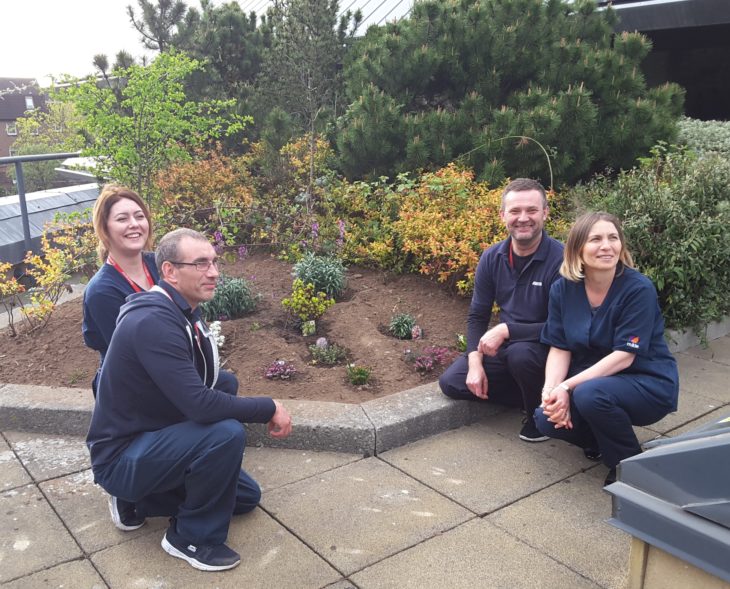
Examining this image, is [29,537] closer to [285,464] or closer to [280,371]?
[285,464]

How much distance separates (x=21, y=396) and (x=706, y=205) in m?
4.98

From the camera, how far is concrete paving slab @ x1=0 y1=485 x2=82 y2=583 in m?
2.71

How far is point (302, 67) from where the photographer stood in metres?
8.58

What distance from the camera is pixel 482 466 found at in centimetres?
344

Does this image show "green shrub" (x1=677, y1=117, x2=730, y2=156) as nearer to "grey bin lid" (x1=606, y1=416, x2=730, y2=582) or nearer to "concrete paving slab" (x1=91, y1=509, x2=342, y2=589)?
"grey bin lid" (x1=606, y1=416, x2=730, y2=582)

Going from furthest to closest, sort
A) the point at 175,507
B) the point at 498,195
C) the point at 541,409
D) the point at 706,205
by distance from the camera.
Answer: the point at 498,195
the point at 706,205
the point at 541,409
the point at 175,507

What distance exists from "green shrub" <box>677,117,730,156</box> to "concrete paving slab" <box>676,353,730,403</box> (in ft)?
11.0

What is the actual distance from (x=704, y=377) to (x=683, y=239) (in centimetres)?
100

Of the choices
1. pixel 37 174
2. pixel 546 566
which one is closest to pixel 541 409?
pixel 546 566

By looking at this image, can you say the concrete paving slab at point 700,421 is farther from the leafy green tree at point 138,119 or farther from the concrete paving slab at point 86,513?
the leafy green tree at point 138,119

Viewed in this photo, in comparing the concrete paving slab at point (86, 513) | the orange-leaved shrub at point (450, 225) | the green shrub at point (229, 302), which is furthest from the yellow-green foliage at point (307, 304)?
the concrete paving slab at point (86, 513)

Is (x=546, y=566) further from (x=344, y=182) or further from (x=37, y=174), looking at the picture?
(x=37, y=174)

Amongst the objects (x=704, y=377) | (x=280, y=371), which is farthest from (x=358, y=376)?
(x=704, y=377)

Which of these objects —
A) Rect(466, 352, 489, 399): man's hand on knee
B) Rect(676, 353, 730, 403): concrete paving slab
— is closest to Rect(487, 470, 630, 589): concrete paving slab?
Rect(466, 352, 489, 399): man's hand on knee
